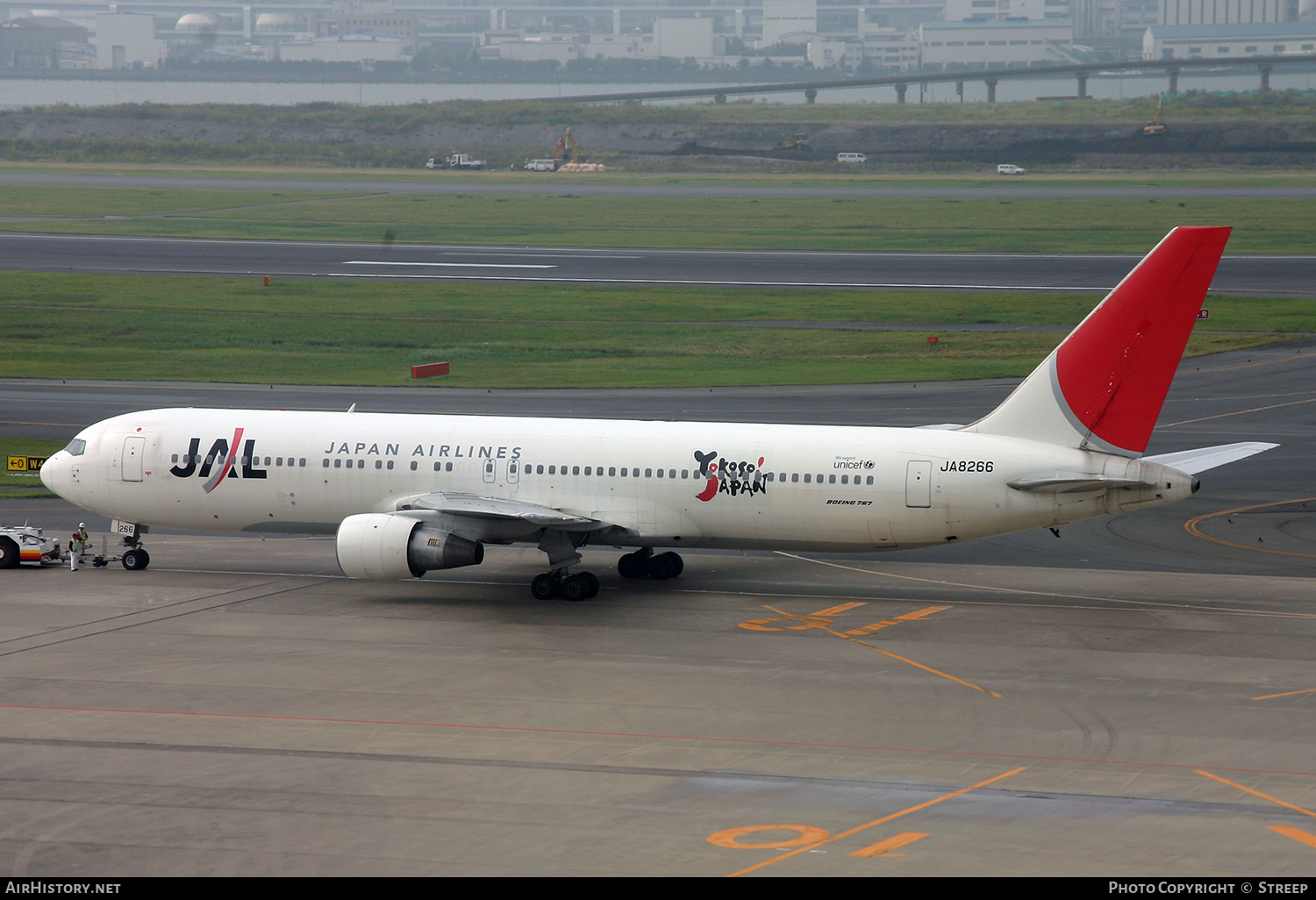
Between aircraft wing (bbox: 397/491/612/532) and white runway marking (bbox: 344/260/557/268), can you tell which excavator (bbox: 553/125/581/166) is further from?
aircraft wing (bbox: 397/491/612/532)

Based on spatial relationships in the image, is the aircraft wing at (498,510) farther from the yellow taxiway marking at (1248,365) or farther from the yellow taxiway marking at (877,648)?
the yellow taxiway marking at (1248,365)

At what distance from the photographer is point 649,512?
3884 cm

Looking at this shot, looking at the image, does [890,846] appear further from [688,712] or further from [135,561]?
[135,561]

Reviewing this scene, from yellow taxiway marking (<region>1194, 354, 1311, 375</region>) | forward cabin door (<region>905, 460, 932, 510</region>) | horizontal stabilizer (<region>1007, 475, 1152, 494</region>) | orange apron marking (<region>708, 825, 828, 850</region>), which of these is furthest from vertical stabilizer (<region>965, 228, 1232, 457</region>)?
yellow taxiway marking (<region>1194, 354, 1311, 375</region>)

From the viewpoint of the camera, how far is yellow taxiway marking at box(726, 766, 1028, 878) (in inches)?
819

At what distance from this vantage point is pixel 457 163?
630ft

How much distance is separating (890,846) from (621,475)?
18.9 meters

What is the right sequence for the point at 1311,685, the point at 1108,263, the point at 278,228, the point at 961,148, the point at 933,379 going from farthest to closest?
the point at 961,148
the point at 278,228
the point at 1108,263
the point at 933,379
the point at 1311,685

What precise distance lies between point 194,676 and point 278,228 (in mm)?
105138

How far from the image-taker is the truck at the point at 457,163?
192m

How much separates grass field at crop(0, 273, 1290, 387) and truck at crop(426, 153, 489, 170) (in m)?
94.1

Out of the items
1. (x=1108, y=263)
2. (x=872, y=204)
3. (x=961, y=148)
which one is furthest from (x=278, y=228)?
(x=961, y=148)

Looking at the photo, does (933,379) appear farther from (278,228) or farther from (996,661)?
(278,228)

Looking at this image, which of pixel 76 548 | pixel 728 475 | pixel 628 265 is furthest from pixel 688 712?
pixel 628 265
